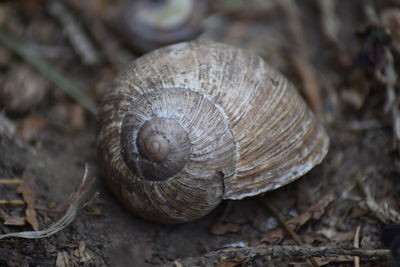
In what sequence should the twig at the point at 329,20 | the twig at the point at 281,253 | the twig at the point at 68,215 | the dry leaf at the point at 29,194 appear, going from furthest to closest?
the twig at the point at 329,20 → the dry leaf at the point at 29,194 → the twig at the point at 68,215 → the twig at the point at 281,253

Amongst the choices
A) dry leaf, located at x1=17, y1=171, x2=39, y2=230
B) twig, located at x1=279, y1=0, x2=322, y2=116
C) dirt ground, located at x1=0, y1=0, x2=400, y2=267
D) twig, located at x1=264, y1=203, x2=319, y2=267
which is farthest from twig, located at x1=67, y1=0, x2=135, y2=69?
twig, located at x1=264, y1=203, x2=319, y2=267

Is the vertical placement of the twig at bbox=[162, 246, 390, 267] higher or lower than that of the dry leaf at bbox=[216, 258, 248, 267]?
higher

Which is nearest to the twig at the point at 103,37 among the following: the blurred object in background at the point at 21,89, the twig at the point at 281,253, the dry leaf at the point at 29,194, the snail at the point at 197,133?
the blurred object in background at the point at 21,89

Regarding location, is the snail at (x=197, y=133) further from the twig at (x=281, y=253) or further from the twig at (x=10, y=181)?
the twig at (x=10, y=181)

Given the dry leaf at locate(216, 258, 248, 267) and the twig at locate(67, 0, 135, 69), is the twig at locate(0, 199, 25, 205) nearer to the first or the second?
the dry leaf at locate(216, 258, 248, 267)

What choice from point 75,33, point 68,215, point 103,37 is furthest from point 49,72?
point 68,215

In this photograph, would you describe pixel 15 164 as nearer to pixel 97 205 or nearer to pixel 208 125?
pixel 97 205
